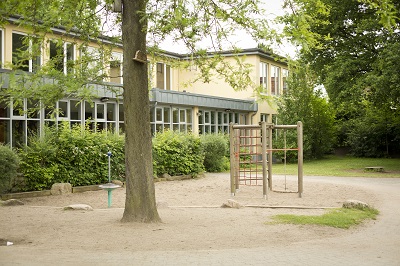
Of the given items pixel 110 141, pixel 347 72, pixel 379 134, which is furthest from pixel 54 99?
pixel 379 134

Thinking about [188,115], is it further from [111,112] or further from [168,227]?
[168,227]

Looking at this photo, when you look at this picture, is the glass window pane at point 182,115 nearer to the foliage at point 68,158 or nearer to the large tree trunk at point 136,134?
the foliage at point 68,158

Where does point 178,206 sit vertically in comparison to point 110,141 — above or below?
below

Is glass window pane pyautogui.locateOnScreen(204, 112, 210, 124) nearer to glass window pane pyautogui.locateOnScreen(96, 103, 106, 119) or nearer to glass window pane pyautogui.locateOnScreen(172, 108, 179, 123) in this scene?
glass window pane pyautogui.locateOnScreen(172, 108, 179, 123)

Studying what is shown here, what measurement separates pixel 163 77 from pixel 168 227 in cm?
2715

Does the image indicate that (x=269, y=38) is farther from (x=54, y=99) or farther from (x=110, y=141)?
(x=110, y=141)

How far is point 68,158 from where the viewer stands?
1827 centimetres

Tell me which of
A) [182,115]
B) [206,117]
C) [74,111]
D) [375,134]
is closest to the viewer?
[74,111]

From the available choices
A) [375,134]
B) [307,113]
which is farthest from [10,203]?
[375,134]

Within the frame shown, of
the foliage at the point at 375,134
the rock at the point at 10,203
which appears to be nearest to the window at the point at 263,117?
the foliage at the point at 375,134

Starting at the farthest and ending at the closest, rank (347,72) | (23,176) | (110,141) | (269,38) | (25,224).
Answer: (347,72) < (110,141) < (23,176) < (25,224) < (269,38)

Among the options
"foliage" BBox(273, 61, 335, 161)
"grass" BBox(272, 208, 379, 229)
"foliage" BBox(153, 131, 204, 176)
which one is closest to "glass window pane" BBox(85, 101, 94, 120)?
"foliage" BBox(153, 131, 204, 176)

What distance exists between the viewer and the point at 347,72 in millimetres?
27406

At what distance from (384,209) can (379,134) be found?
1134 inches
